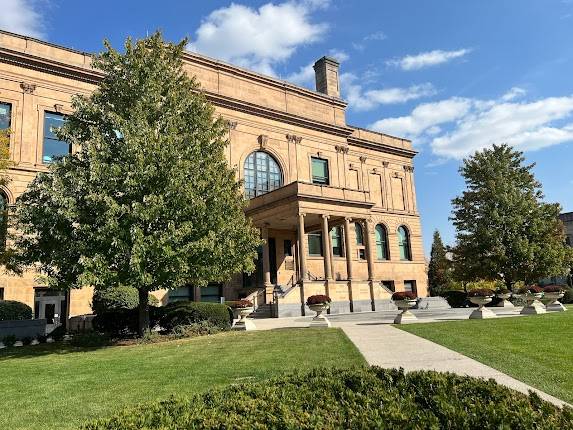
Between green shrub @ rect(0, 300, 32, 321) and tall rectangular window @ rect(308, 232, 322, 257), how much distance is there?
22547 mm

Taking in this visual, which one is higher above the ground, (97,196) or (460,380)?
(97,196)

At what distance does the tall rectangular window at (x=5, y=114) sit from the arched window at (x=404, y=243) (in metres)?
37.3

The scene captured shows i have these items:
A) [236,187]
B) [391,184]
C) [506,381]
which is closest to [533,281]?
[391,184]

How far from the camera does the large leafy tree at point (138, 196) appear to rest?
1562 cm

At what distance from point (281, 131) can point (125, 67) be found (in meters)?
22.4

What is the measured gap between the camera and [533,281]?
123 feet

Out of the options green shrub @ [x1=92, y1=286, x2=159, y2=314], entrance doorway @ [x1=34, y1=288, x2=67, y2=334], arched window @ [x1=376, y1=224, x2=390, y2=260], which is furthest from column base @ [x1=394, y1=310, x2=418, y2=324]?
arched window @ [x1=376, y1=224, x2=390, y2=260]

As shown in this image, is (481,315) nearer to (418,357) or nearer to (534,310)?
(534,310)

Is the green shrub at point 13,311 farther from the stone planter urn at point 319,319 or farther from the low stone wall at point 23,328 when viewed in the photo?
the stone planter urn at point 319,319

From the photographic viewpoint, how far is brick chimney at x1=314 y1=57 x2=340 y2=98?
46625 mm

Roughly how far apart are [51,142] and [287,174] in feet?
60.2

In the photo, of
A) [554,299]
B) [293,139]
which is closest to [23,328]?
[554,299]

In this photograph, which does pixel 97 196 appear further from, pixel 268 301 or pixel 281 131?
pixel 281 131

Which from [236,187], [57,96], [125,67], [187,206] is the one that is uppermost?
[57,96]
